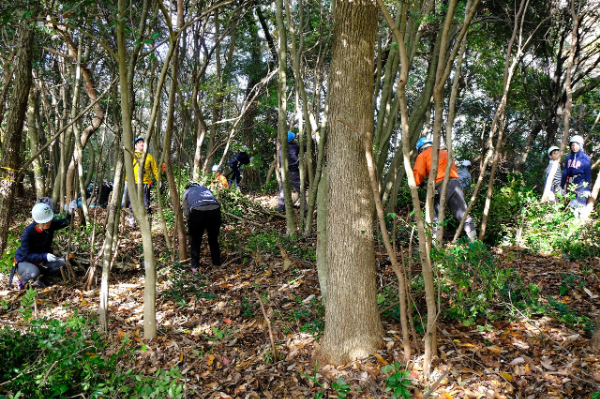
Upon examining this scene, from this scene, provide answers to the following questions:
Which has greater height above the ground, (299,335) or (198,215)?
(198,215)

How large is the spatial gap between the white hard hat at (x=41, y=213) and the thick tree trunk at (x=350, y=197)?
4.32 m

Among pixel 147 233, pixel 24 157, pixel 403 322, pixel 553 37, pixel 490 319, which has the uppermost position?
pixel 553 37

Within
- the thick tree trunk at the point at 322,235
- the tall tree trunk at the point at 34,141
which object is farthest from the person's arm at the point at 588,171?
the tall tree trunk at the point at 34,141

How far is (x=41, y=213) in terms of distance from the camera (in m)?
5.45

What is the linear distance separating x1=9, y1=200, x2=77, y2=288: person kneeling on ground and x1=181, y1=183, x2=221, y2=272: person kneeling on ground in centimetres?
154

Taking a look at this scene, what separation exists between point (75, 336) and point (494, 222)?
19.6ft

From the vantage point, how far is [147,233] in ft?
13.1

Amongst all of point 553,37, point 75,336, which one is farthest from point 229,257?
point 553,37

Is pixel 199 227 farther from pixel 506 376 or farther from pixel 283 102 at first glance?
pixel 506 376

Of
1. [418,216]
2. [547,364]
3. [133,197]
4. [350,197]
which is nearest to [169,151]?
[133,197]

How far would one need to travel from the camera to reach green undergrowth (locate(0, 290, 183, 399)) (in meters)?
3.07

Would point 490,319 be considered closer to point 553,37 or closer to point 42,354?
point 42,354

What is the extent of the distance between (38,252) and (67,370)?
3.08 metres

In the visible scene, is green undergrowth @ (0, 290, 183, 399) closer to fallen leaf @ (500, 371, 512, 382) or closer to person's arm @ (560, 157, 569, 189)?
fallen leaf @ (500, 371, 512, 382)
